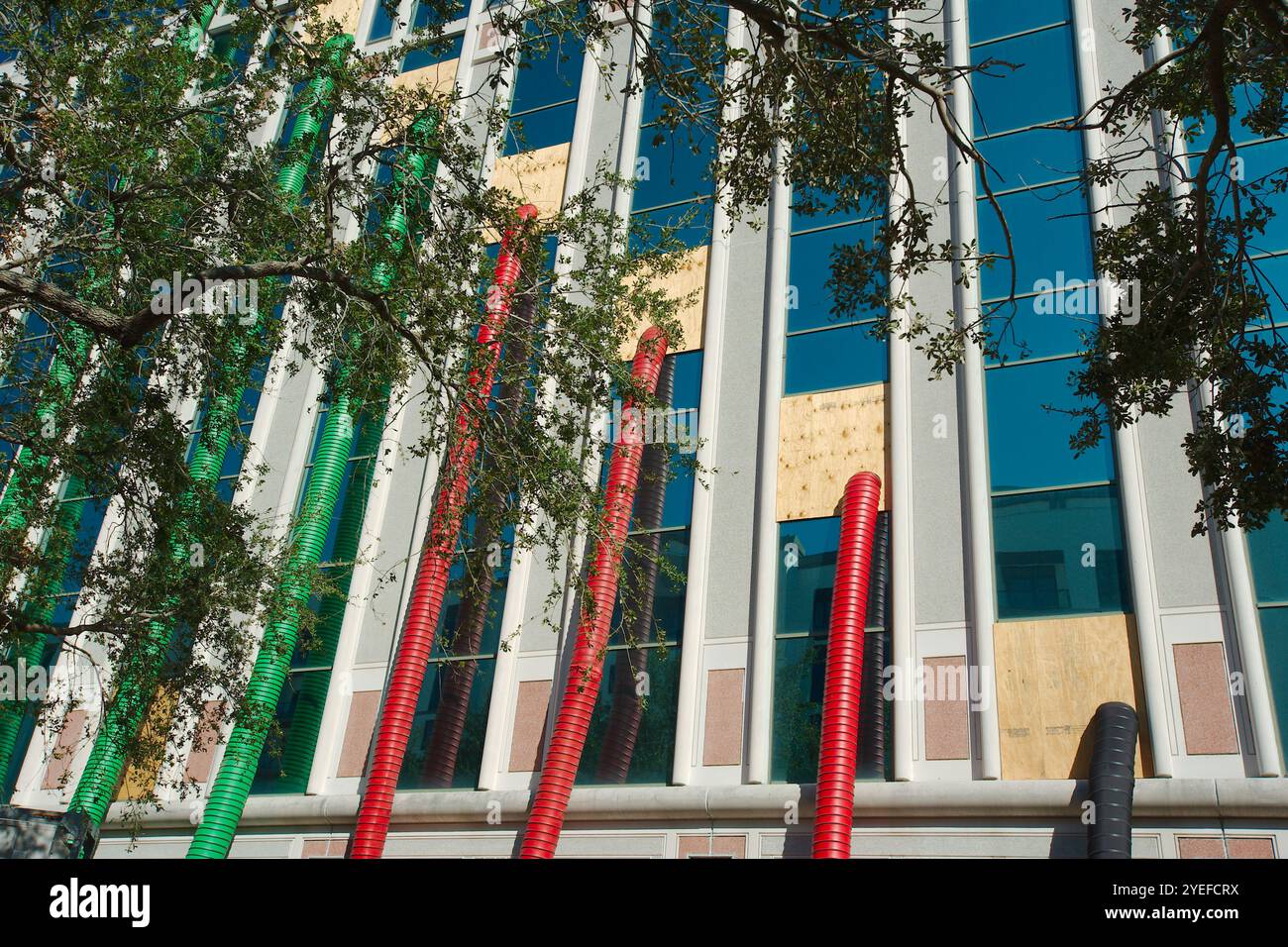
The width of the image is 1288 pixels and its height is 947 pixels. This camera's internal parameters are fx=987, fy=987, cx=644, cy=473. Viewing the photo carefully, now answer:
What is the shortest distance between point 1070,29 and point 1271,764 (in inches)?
607

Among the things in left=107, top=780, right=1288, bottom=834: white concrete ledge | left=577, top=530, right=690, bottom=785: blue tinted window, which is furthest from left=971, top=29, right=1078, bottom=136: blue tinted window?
left=107, top=780, right=1288, bottom=834: white concrete ledge

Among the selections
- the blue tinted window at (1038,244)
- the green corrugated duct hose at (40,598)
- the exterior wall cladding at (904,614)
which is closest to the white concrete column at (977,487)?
the exterior wall cladding at (904,614)

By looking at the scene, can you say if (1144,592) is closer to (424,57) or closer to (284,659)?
(284,659)

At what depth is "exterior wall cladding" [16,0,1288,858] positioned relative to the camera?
15.2 m

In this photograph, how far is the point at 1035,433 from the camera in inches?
704

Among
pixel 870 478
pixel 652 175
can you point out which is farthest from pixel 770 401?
pixel 652 175

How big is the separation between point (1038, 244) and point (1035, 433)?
13.5 feet

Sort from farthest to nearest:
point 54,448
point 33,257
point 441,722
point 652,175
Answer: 1. point 652,175
2. point 441,722
3. point 54,448
4. point 33,257

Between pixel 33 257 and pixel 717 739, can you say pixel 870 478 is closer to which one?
pixel 717 739

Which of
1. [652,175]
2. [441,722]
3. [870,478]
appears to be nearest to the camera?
[870,478]

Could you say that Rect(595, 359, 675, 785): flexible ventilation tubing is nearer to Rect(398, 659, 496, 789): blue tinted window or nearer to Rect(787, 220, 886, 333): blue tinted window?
Rect(398, 659, 496, 789): blue tinted window

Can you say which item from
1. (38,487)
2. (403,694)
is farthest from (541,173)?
(38,487)

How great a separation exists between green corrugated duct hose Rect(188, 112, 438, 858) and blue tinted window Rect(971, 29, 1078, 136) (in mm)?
11845

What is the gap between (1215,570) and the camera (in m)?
15.6
